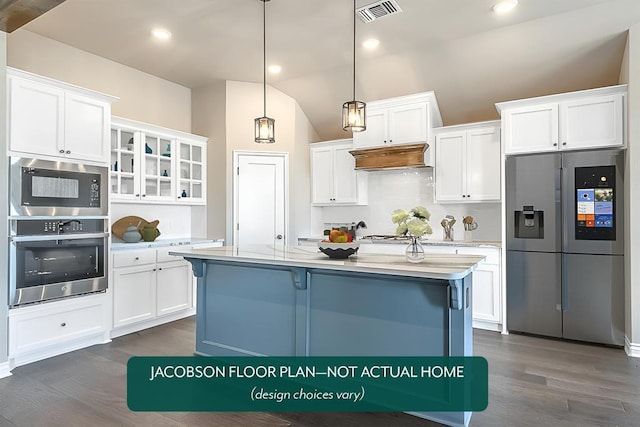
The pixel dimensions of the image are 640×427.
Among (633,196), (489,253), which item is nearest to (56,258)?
(489,253)

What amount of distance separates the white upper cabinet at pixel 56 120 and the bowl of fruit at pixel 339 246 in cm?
247

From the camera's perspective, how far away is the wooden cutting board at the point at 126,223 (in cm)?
441

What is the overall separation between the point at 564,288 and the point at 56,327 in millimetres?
4677

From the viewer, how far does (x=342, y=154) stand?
18.1ft

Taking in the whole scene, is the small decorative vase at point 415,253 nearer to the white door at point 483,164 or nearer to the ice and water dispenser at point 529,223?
the ice and water dispenser at point 529,223

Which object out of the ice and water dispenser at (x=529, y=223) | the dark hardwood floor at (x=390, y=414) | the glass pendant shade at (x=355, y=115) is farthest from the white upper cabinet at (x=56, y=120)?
the ice and water dispenser at (x=529, y=223)

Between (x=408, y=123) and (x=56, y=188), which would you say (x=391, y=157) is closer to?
(x=408, y=123)

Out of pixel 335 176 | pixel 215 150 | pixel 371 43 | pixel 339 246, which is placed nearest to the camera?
pixel 339 246

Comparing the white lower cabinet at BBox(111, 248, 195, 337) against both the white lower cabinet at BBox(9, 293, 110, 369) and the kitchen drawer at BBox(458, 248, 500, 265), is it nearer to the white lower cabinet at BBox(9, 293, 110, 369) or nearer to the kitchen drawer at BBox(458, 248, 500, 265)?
the white lower cabinet at BBox(9, 293, 110, 369)

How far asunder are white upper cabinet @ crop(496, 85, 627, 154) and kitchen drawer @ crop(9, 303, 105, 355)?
4.43 meters

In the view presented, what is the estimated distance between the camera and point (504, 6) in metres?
3.38

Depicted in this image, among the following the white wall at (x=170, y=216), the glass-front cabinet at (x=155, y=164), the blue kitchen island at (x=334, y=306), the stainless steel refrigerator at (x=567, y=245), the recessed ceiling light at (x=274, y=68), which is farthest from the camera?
the recessed ceiling light at (x=274, y=68)

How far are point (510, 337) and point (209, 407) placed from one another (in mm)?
3018

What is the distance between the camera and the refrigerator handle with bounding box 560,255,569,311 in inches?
148
